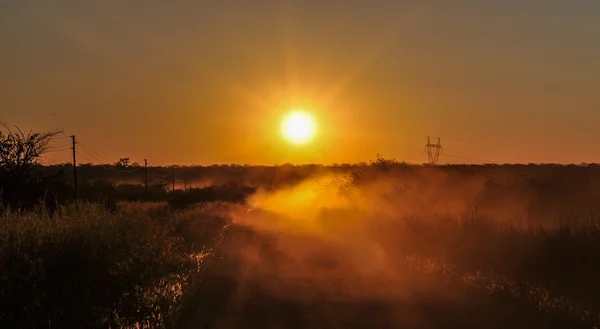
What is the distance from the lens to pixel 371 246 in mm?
22547

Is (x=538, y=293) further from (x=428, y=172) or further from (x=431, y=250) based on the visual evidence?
(x=428, y=172)

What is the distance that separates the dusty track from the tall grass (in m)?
0.79

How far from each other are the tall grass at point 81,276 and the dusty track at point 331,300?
2.60ft

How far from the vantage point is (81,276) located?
476 inches

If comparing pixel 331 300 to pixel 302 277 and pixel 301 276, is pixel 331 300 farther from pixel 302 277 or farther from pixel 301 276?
pixel 301 276

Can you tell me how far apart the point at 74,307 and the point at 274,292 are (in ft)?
13.9

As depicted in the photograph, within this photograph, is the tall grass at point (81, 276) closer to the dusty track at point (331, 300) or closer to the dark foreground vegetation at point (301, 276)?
the dark foreground vegetation at point (301, 276)

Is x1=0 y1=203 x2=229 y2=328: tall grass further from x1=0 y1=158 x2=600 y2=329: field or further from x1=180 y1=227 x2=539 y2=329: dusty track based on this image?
x1=180 y1=227 x2=539 y2=329: dusty track

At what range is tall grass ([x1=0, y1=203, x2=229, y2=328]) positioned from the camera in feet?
33.1

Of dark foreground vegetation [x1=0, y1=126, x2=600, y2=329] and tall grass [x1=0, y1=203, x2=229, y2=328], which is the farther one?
dark foreground vegetation [x1=0, y1=126, x2=600, y2=329]

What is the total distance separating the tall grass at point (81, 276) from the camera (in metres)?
10.1

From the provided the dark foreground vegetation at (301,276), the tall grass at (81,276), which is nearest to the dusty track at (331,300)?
the dark foreground vegetation at (301,276)

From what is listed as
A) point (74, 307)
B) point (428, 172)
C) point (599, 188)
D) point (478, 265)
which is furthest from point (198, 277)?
point (428, 172)

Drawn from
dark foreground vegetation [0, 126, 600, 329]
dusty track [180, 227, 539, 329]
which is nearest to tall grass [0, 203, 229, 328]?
dark foreground vegetation [0, 126, 600, 329]
